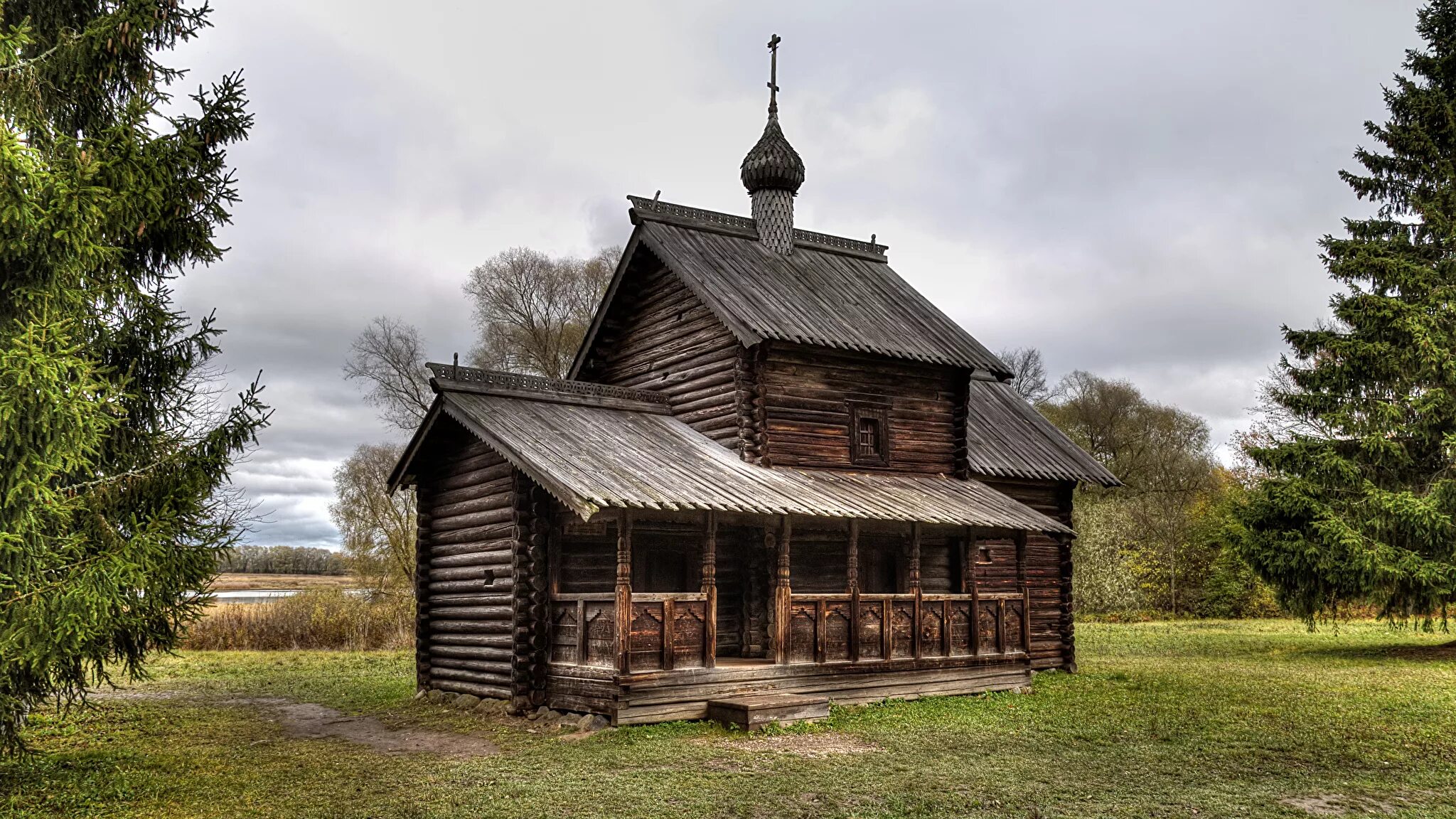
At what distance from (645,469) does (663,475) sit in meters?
0.29

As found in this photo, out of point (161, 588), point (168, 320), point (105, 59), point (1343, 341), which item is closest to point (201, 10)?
point (105, 59)

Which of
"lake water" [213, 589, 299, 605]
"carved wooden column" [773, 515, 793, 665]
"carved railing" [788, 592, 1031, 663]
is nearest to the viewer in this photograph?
"carved wooden column" [773, 515, 793, 665]

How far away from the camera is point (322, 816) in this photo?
32.0 ft

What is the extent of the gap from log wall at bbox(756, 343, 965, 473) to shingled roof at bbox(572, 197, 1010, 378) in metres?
0.39

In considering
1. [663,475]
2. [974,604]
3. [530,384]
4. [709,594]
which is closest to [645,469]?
[663,475]

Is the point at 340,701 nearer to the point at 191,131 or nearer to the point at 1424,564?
the point at 191,131

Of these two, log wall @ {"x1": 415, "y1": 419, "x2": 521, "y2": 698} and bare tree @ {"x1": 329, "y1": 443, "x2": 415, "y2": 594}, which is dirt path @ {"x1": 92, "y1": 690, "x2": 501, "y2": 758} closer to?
log wall @ {"x1": 415, "y1": 419, "x2": 521, "y2": 698}

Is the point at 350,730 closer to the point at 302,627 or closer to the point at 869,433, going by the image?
the point at 869,433

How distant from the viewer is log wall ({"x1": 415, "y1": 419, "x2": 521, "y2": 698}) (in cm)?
1719

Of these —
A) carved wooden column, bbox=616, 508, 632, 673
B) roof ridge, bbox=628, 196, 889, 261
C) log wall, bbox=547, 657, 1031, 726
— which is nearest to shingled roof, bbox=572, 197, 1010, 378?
roof ridge, bbox=628, 196, 889, 261

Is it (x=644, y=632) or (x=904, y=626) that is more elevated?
(x=644, y=632)

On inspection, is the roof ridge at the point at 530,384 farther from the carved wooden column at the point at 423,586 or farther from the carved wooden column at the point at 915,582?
the carved wooden column at the point at 915,582

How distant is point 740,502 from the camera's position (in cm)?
1560

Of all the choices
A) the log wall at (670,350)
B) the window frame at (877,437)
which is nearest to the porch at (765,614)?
the window frame at (877,437)
